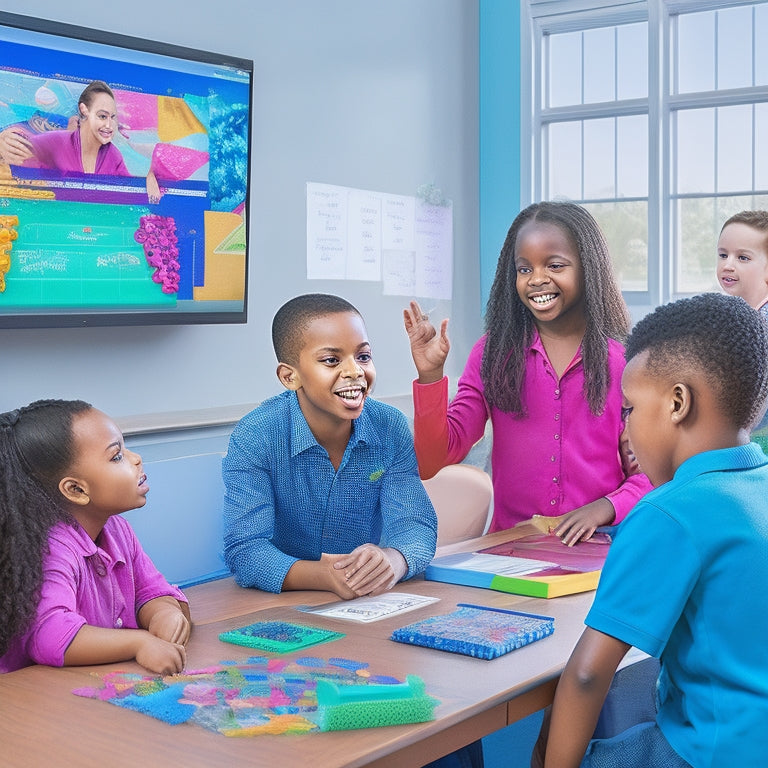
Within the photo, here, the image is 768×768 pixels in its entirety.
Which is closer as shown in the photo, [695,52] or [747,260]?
[747,260]

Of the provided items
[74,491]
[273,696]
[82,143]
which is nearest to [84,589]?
[74,491]

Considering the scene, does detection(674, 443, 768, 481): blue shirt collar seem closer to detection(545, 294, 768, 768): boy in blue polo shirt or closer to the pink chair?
detection(545, 294, 768, 768): boy in blue polo shirt

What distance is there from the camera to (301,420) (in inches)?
80.3

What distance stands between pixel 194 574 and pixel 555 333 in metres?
1.27

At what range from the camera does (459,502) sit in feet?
9.41

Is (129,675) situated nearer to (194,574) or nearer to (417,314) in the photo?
(417,314)

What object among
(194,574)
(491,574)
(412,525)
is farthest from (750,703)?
(194,574)

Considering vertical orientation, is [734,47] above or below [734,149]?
above

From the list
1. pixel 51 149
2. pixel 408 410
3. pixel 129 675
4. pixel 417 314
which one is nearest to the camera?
pixel 129 675

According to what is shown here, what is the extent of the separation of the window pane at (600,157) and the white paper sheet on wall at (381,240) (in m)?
0.70

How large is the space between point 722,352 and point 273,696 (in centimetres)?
71

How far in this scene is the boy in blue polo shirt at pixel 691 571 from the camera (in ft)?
4.15

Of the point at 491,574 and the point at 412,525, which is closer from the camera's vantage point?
the point at 491,574

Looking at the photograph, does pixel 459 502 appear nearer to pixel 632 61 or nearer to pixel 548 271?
pixel 548 271
